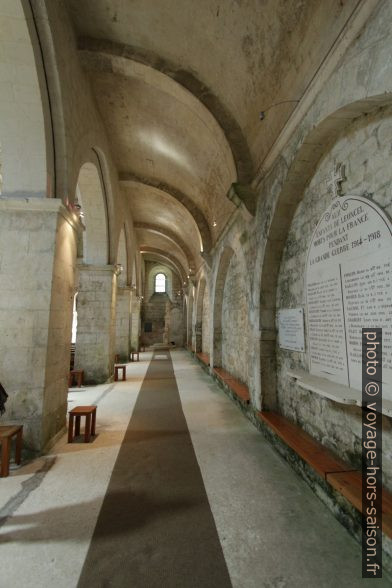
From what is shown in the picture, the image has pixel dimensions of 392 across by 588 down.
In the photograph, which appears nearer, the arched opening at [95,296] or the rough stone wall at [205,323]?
the arched opening at [95,296]

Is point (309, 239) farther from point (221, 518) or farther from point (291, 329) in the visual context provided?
point (221, 518)

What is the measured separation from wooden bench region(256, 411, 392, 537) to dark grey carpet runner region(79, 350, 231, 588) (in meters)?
0.99

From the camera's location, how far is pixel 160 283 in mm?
25766

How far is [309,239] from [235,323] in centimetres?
406

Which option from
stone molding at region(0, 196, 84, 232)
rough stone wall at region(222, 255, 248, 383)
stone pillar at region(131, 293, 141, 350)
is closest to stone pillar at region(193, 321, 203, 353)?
stone pillar at region(131, 293, 141, 350)

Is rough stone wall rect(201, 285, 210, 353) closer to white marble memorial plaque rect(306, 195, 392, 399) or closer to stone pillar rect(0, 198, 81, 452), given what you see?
stone pillar rect(0, 198, 81, 452)

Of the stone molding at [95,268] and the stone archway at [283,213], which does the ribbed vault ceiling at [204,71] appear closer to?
the stone archway at [283,213]

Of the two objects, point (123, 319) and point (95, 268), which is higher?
point (95, 268)

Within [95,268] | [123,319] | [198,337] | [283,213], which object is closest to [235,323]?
[283,213]

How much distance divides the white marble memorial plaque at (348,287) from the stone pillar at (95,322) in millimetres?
5786

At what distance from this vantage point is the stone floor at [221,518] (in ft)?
5.90

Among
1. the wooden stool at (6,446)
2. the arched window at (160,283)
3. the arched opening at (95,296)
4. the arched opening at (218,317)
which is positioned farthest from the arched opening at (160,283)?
the wooden stool at (6,446)

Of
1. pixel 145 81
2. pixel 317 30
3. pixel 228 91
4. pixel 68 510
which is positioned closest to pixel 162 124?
pixel 145 81

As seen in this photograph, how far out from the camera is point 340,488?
2209 mm
